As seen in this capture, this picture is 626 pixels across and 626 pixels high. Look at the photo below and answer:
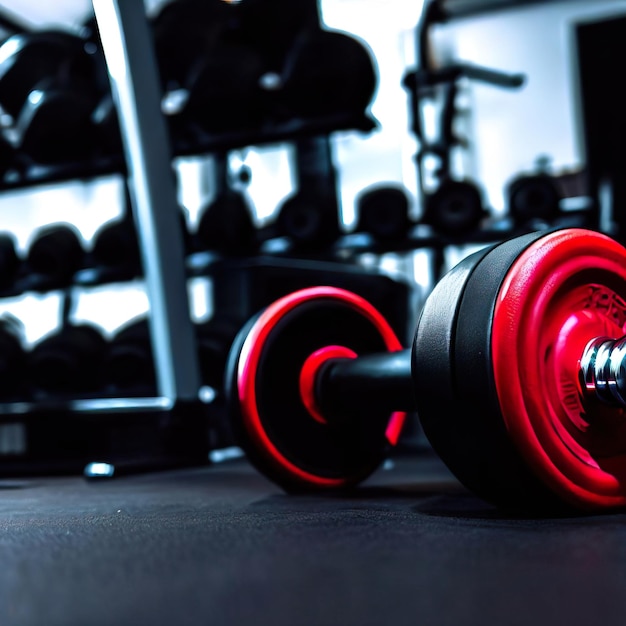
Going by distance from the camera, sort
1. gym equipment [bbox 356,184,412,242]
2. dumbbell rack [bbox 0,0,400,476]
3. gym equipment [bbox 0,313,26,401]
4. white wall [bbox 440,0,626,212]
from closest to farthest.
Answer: dumbbell rack [bbox 0,0,400,476] → gym equipment [bbox 0,313,26,401] → gym equipment [bbox 356,184,412,242] → white wall [bbox 440,0,626,212]

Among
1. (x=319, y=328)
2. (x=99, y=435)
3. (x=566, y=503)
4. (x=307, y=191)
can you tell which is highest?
(x=307, y=191)

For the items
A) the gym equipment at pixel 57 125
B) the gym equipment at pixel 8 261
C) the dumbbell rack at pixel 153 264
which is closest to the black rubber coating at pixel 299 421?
the dumbbell rack at pixel 153 264

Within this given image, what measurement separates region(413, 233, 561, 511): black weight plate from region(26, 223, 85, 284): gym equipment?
6.17 feet

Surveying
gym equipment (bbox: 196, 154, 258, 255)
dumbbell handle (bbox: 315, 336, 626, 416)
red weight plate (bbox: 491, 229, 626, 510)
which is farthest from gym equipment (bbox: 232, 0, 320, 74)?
red weight plate (bbox: 491, 229, 626, 510)

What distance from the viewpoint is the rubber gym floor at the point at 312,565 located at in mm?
391

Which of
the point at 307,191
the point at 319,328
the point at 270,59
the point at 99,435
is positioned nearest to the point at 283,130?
the point at 270,59

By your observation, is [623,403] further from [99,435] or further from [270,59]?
[270,59]

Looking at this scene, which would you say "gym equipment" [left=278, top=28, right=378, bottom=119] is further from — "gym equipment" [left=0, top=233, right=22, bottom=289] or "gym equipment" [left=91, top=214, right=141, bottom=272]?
"gym equipment" [left=0, top=233, right=22, bottom=289]

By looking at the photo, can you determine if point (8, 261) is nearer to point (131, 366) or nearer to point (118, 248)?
point (118, 248)

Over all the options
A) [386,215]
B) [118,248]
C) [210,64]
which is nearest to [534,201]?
[386,215]

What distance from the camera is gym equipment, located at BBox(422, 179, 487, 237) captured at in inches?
98.2

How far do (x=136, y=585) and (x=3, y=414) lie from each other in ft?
4.77

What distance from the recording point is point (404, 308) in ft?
6.94

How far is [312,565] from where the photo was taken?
508 millimetres
